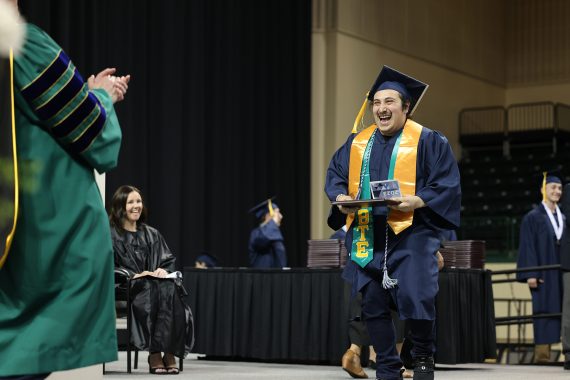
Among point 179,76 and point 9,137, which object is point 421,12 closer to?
point 179,76

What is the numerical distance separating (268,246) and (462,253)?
423cm

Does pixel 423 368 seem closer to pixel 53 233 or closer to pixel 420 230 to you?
pixel 420 230

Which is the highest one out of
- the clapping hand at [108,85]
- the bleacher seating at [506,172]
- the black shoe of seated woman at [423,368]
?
the bleacher seating at [506,172]

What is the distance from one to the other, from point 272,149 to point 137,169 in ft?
9.58

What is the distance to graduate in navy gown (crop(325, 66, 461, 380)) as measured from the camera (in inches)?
197

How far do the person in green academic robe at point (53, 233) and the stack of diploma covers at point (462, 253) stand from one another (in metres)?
6.04

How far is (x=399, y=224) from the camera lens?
5039 millimetres

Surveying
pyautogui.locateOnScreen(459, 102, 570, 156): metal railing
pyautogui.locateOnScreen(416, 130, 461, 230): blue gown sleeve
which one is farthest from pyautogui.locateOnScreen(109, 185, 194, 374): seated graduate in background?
pyautogui.locateOnScreen(459, 102, 570, 156): metal railing

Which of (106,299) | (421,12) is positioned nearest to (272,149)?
(421,12)

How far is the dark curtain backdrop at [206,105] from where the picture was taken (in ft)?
47.2

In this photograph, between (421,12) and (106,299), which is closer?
(106,299)

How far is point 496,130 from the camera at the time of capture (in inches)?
888

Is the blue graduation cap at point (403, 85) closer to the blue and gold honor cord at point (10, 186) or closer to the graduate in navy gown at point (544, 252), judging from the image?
the blue and gold honor cord at point (10, 186)

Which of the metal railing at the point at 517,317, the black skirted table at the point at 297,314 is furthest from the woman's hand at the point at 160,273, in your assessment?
the metal railing at the point at 517,317
